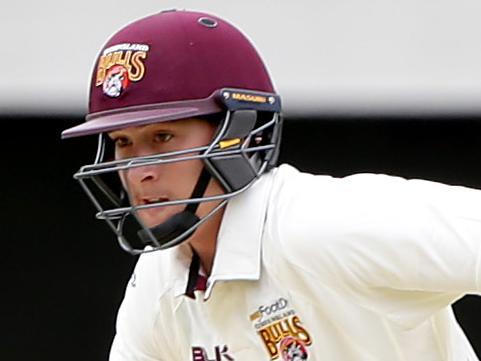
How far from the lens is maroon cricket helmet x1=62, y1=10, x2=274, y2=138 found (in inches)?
83.4

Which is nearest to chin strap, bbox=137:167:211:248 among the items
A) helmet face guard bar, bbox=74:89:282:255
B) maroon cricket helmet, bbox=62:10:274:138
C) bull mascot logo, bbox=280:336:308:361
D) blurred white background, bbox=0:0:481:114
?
helmet face guard bar, bbox=74:89:282:255

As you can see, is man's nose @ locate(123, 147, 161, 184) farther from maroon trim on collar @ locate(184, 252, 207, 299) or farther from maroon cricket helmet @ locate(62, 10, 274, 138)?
maroon trim on collar @ locate(184, 252, 207, 299)

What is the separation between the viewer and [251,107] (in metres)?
2.16

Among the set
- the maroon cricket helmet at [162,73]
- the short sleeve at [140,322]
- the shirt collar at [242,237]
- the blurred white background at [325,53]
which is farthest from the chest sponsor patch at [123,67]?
the blurred white background at [325,53]

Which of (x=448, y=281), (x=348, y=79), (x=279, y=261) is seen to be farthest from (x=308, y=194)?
(x=348, y=79)

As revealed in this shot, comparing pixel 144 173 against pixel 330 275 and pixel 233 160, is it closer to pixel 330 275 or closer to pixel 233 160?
pixel 233 160

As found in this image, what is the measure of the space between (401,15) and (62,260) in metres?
1.05

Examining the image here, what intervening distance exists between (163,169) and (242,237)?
153 mm

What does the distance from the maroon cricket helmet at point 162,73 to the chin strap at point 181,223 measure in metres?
0.10

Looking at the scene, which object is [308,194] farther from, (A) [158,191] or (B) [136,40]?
(B) [136,40]

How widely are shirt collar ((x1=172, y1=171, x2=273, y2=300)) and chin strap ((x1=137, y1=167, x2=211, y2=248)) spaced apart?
0.06 meters

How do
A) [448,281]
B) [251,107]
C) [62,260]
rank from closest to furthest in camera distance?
[448,281]
[251,107]
[62,260]

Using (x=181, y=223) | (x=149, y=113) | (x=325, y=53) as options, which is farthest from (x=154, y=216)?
(x=325, y=53)

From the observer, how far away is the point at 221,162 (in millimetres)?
2092
